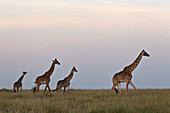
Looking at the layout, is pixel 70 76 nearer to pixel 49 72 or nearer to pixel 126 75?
pixel 49 72

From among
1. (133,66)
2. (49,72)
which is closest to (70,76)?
(49,72)

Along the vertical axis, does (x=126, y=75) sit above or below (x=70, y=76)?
below

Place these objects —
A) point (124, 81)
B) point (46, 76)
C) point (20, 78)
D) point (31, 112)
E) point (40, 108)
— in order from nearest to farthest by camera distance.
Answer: point (31, 112) → point (40, 108) → point (124, 81) → point (46, 76) → point (20, 78)

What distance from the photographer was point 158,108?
11203 mm

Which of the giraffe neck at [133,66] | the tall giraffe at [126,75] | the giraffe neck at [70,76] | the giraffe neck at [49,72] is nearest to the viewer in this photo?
the tall giraffe at [126,75]

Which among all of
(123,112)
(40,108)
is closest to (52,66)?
(40,108)

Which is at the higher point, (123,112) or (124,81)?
(124,81)

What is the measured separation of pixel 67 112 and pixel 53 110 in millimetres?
671

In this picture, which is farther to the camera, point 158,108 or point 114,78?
point 114,78

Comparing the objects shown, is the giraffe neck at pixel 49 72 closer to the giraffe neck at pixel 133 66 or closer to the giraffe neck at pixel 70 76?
the giraffe neck at pixel 70 76

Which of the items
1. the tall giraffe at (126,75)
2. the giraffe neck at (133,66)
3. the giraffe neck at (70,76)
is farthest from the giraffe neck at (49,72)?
the giraffe neck at (133,66)

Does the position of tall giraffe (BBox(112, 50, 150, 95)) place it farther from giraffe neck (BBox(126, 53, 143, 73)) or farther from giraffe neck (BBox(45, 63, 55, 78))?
giraffe neck (BBox(45, 63, 55, 78))

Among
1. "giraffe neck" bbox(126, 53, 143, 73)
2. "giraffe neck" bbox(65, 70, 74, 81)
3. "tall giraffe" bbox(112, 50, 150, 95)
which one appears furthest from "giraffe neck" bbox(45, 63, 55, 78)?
"giraffe neck" bbox(126, 53, 143, 73)

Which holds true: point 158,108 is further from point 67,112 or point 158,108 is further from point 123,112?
point 67,112
